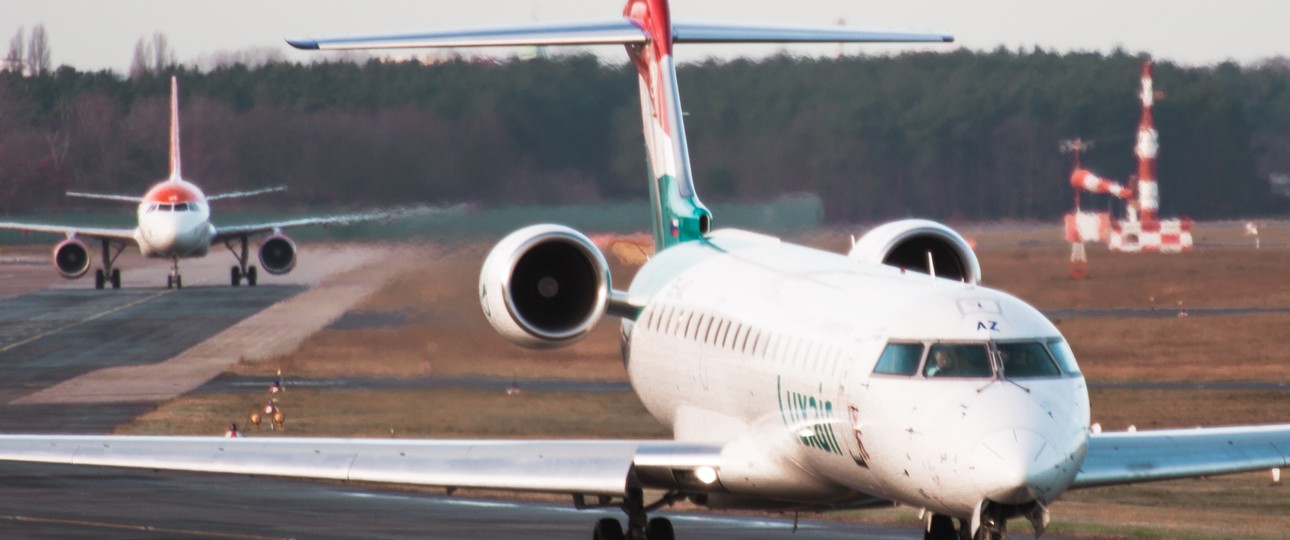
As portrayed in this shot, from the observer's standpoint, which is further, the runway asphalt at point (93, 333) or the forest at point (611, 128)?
the forest at point (611, 128)

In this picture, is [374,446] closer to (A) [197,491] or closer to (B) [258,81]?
(A) [197,491]

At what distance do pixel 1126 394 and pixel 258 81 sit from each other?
2240cm

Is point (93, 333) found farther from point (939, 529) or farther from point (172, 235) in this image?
point (939, 529)

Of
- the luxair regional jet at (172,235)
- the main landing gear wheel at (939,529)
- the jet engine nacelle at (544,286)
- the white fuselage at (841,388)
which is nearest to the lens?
the white fuselage at (841,388)

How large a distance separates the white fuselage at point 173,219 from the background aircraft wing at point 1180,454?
4329cm

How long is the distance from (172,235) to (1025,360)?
49.6 metres

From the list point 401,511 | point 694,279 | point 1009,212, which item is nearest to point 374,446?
point 694,279

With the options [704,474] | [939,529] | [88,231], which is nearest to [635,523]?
[704,474]

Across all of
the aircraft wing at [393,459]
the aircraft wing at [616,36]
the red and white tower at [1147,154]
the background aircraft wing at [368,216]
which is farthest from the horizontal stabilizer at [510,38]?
the red and white tower at [1147,154]

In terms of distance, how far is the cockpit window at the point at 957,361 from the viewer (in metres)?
14.3

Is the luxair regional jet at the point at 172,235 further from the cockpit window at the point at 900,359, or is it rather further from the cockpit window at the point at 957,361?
the cockpit window at the point at 957,361

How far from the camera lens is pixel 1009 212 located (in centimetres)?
6500

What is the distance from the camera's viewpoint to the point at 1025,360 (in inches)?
565

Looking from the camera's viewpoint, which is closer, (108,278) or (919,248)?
(919,248)
